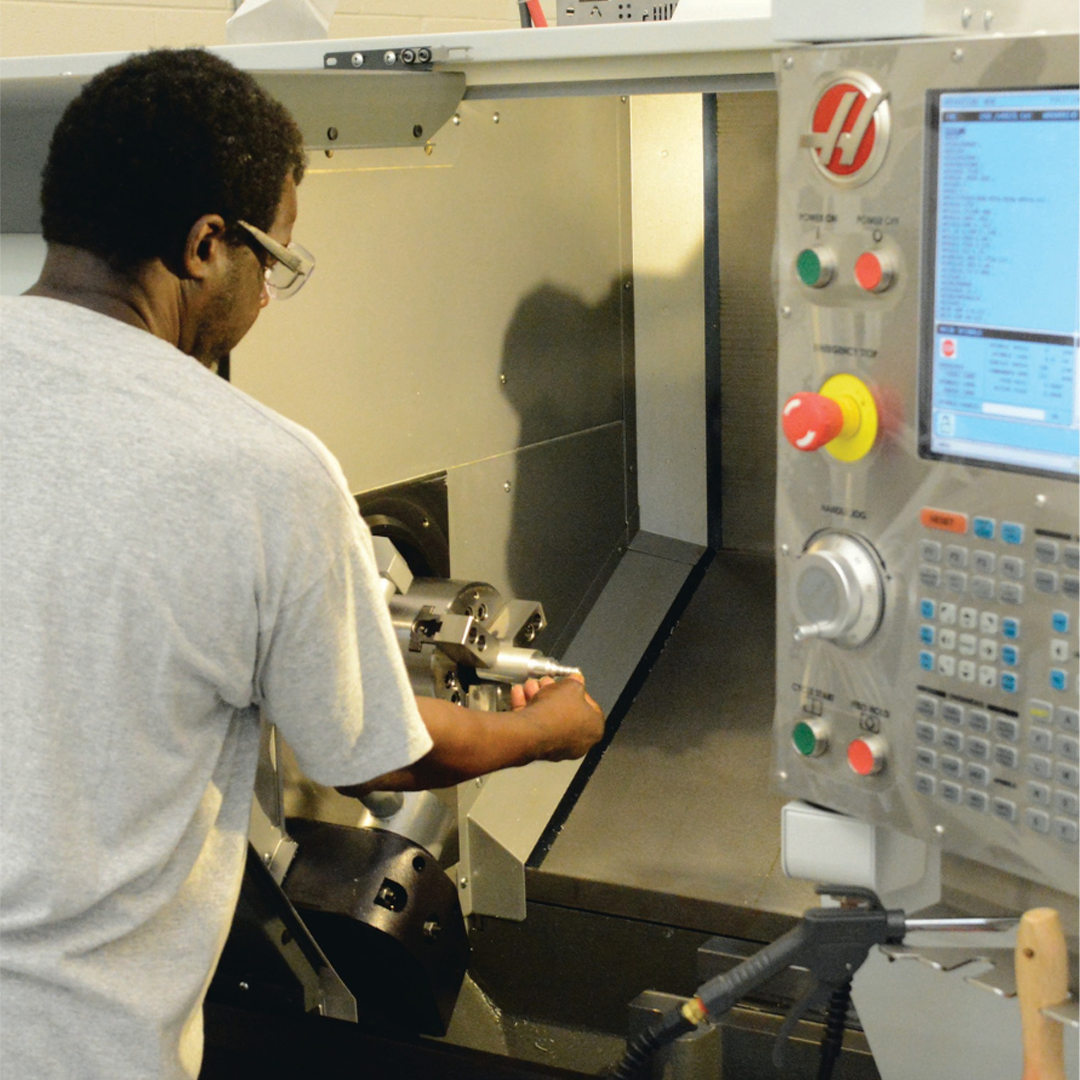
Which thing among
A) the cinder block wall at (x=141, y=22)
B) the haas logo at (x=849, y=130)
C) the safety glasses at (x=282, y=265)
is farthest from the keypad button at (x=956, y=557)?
the cinder block wall at (x=141, y=22)

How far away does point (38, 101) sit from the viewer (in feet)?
3.58

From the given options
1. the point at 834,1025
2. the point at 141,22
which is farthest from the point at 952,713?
the point at 141,22

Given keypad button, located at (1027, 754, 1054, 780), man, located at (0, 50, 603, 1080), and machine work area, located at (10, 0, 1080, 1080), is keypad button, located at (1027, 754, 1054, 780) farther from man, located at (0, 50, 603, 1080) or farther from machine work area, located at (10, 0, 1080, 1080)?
man, located at (0, 50, 603, 1080)

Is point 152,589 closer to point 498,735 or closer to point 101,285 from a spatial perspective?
point 101,285

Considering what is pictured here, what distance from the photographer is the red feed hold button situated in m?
0.81


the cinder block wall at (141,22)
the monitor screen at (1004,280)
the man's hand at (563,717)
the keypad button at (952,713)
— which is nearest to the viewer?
the monitor screen at (1004,280)

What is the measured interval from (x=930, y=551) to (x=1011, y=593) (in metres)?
0.06

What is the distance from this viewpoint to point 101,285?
2.92 feet

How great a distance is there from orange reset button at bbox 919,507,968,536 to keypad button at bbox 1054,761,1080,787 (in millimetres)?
137

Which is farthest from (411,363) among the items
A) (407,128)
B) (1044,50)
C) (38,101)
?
(1044,50)

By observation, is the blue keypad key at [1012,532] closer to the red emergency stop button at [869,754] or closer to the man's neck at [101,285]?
the red emergency stop button at [869,754]

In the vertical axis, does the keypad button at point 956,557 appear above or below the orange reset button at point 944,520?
below

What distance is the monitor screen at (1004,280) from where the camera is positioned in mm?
708

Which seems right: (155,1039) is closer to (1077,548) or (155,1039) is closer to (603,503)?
(1077,548)
